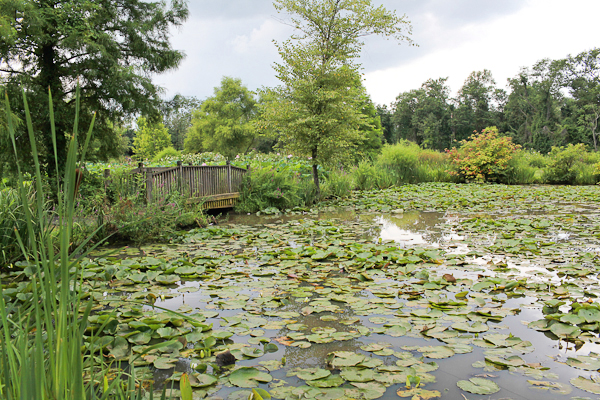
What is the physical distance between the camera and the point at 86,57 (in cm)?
743

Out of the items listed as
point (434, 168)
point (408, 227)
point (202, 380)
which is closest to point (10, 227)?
point (202, 380)

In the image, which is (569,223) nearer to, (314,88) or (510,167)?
(314,88)

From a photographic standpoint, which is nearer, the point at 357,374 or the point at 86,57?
the point at 357,374

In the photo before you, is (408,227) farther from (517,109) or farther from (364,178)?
(517,109)

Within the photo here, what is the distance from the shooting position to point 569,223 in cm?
655

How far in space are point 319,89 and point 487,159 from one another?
1082 cm

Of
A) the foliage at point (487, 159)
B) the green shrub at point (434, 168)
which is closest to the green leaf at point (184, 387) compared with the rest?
the green shrub at point (434, 168)

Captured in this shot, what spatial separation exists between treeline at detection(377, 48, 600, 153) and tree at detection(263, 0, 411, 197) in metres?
28.2

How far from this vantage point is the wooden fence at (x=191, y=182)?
21.2 ft

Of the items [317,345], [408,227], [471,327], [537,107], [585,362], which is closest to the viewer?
[585,362]

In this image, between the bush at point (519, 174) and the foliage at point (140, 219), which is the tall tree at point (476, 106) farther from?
the foliage at point (140, 219)

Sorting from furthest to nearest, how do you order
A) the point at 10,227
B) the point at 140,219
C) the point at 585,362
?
1. the point at 140,219
2. the point at 10,227
3. the point at 585,362

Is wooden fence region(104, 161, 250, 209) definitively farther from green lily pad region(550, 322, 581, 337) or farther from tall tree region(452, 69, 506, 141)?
tall tree region(452, 69, 506, 141)

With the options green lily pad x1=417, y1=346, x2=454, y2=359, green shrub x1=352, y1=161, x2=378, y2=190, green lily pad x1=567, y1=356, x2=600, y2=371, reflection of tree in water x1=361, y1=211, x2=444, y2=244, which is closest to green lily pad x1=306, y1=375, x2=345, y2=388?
green lily pad x1=417, y1=346, x2=454, y2=359
